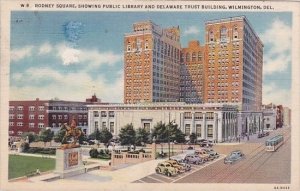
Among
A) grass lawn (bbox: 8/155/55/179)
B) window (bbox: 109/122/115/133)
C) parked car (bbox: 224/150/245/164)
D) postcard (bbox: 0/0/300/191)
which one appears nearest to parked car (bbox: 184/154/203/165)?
postcard (bbox: 0/0/300/191)

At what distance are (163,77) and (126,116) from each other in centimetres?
23

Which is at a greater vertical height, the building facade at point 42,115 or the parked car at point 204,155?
the building facade at point 42,115

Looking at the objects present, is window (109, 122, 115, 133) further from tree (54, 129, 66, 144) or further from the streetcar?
the streetcar

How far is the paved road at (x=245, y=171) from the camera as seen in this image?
75.3 inches

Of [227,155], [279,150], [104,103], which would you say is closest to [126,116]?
[104,103]

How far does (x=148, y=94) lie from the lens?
199 centimetres

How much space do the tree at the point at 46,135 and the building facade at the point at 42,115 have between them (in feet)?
0.06

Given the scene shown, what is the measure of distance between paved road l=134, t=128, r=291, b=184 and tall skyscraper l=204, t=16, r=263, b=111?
194 mm

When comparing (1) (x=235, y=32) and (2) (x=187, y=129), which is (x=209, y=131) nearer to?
(2) (x=187, y=129)

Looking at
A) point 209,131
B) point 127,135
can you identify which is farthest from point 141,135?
point 209,131

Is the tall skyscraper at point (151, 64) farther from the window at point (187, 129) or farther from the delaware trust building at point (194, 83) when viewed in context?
the window at point (187, 129)

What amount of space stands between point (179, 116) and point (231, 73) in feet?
0.95

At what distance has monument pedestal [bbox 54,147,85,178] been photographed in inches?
75.0

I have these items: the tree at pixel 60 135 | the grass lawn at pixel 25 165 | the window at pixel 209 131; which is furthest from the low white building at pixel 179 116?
the grass lawn at pixel 25 165
